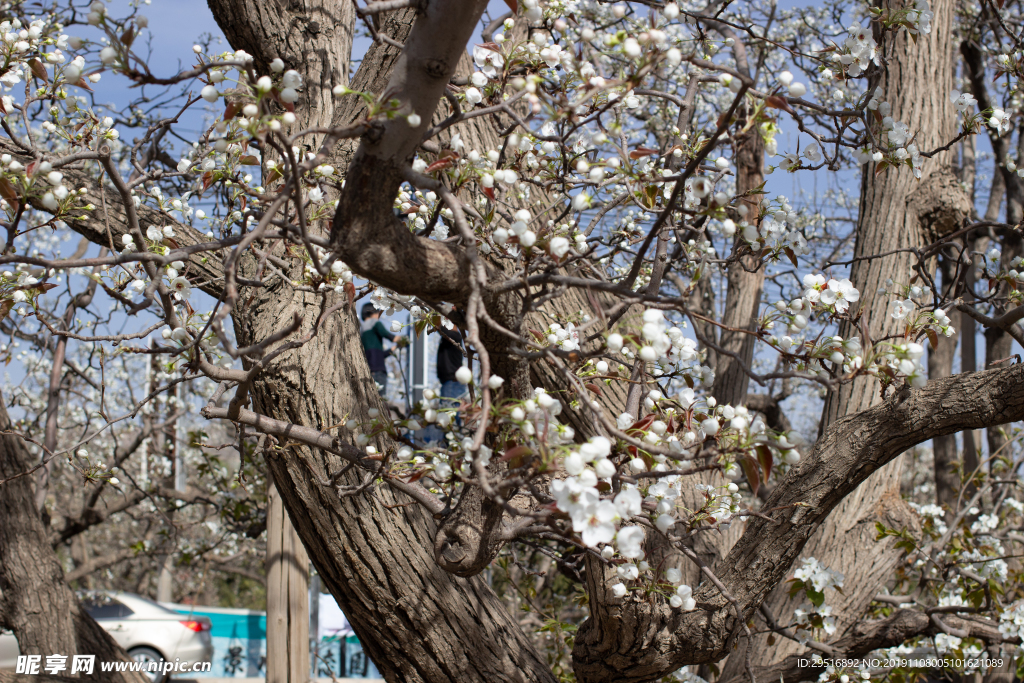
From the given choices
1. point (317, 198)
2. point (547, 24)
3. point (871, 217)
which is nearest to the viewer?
point (317, 198)

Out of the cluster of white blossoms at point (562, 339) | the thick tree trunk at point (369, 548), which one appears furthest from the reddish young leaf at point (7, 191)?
the cluster of white blossoms at point (562, 339)

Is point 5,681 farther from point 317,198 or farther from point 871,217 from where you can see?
point 871,217

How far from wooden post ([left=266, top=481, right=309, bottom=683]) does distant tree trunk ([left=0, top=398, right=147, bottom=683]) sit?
26.4 inches

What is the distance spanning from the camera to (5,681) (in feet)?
7.41

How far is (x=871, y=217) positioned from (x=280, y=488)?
2.76 metres

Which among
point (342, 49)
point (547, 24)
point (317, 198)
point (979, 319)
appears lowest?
point (979, 319)

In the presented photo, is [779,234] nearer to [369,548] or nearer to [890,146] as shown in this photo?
[890,146]

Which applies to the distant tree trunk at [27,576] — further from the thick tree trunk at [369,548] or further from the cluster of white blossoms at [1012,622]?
the cluster of white blossoms at [1012,622]

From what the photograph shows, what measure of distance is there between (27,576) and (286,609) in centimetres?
116

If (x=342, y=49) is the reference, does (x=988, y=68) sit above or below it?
above

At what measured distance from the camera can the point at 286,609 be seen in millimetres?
3576

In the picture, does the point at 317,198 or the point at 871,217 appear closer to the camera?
the point at 317,198

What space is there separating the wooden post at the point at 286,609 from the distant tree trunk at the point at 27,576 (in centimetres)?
67

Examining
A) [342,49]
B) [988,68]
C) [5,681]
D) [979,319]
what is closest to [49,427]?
[5,681]
